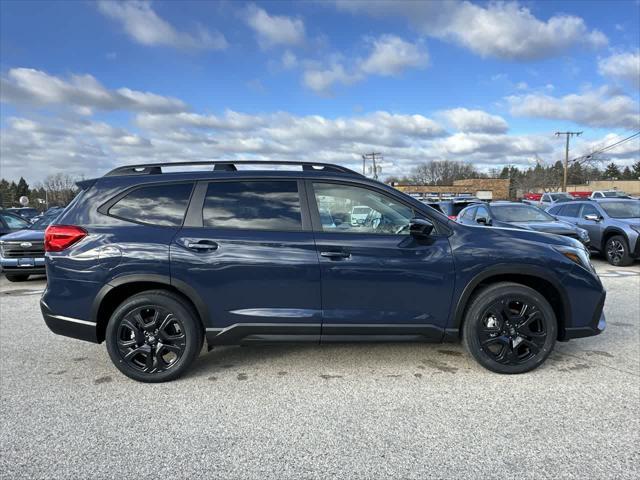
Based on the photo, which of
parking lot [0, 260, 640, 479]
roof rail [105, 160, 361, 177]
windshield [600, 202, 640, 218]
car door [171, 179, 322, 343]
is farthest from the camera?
windshield [600, 202, 640, 218]

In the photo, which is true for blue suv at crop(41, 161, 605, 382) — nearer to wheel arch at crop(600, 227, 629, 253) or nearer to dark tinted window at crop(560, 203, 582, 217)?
wheel arch at crop(600, 227, 629, 253)

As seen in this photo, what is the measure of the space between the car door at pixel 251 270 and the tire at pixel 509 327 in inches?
53.4

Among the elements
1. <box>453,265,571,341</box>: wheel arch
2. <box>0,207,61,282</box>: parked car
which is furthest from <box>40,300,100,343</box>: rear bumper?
<box>0,207,61,282</box>: parked car

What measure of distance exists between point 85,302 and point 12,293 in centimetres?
574

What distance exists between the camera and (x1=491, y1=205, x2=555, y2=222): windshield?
9.94 metres

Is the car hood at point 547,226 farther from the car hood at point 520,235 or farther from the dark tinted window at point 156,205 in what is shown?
the dark tinted window at point 156,205

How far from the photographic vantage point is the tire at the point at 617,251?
9.73m

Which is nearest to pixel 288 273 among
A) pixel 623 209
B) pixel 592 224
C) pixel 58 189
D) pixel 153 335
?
pixel 153 335

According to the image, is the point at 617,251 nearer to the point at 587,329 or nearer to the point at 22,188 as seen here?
the point at 587,329

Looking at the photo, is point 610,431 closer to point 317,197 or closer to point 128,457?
point 317,197

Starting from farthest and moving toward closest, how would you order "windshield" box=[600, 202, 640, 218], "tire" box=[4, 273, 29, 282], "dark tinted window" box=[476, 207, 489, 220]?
"windshield" box=[600, 202, 640, 218], "dark tinted window" box=[476, 207, 489, 220], "tire" box=[4, 273, 29, 282]

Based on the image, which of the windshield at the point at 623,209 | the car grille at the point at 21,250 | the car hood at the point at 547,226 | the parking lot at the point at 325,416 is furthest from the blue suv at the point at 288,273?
the windshield at the point at 623,209

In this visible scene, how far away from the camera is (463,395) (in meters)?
3.41

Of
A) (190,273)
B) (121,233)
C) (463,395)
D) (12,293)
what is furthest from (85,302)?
(12,293)
